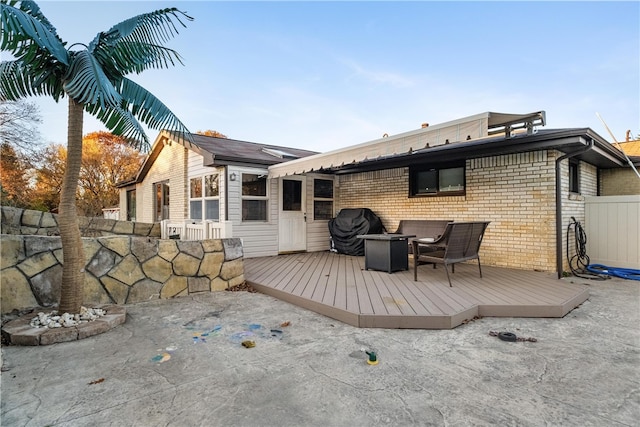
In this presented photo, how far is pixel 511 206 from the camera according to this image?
591 centimetres

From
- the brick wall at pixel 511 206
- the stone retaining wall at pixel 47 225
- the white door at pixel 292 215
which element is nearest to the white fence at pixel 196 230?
the stone retaining wall at pixel 47 225

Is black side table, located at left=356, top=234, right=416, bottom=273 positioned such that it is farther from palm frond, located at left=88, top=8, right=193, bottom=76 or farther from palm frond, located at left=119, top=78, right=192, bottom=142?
palm frond, located at left=88, top=8, right=193, bottom=76

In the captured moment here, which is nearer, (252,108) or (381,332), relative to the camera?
A: (381,332)

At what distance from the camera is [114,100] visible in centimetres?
278

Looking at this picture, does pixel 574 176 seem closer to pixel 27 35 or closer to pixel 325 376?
pixel 325 376

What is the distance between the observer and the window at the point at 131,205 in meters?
13.2

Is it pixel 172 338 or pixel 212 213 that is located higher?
pixel 212 213

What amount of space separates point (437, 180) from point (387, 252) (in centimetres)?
260

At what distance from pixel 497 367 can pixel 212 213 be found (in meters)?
6.76

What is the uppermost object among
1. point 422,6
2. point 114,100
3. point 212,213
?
point 422,6

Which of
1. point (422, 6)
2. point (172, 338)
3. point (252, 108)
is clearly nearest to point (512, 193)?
point (422, 6)

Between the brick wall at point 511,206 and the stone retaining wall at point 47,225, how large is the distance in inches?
300

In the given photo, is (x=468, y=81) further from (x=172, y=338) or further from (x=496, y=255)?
(x=172, y=338)

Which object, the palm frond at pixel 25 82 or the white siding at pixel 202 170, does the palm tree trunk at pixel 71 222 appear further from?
the white siding at pixel 202 170
